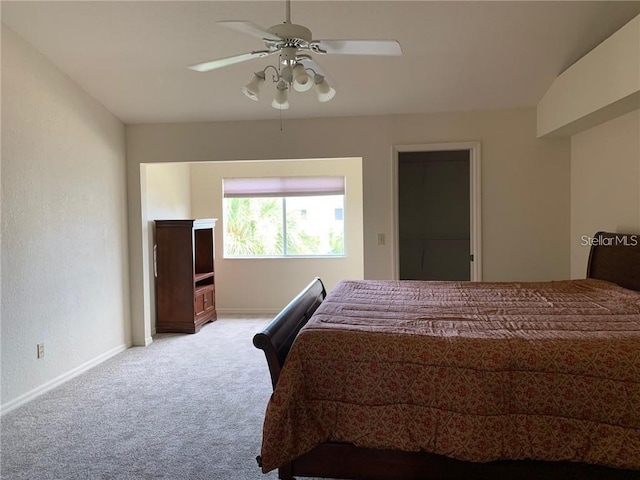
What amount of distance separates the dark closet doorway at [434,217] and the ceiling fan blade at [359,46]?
12.2ft

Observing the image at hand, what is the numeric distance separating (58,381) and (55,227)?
1.26 meters

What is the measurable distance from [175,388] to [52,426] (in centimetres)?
85

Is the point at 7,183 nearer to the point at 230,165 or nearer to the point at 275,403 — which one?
the point at 275,403

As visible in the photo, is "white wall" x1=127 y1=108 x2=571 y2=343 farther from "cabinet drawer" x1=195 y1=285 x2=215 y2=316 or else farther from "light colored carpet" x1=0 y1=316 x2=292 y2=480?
"light colored carpet" x1=0 y1=316 x2=292 y2=480

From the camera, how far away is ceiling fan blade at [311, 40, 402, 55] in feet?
6.99

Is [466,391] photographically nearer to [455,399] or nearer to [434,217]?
[455,399]

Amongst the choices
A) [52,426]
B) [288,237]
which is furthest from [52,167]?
[288,237]

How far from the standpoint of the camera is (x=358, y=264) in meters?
6.04

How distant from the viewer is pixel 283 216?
20.4 feet

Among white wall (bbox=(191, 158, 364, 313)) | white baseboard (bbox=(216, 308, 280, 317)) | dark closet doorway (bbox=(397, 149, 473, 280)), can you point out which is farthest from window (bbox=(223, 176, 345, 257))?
dark closet doorway (bbox=(397, 149, 473, 280))

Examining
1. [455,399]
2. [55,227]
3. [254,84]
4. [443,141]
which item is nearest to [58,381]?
[55,227]

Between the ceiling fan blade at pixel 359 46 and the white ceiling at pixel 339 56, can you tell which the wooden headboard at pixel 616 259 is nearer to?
the white ceiling at pixel 339 56

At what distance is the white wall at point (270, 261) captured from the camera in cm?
602

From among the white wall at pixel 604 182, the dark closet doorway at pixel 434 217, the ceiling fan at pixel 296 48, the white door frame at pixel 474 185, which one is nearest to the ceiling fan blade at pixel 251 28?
the ceiling fan at pixel 296 48
